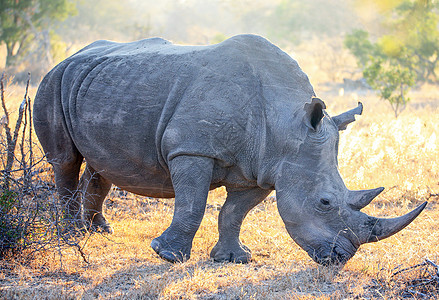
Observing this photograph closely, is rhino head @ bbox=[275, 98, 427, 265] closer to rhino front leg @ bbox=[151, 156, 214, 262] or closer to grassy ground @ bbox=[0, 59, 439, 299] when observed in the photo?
grassy ground @ bbox=[0, 59, 439, 299]

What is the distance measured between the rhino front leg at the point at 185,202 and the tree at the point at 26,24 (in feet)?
47.2

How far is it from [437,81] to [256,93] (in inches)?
729

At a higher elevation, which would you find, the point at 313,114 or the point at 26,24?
the point at 313,114

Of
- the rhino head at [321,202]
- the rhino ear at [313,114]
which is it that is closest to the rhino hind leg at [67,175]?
the rhino head at [321,202]

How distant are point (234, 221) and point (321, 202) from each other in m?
0.99

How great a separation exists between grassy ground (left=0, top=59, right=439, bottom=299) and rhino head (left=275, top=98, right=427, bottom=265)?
217 millimetres

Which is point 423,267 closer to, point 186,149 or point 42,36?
point 186,149

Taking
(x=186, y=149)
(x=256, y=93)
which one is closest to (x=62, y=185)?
(x=186, y=149)

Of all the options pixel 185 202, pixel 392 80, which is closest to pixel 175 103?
pixel 185 202

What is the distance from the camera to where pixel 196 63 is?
4754mm

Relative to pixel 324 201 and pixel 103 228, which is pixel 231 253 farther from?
pixel 103 228

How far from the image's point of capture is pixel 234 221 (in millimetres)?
5055

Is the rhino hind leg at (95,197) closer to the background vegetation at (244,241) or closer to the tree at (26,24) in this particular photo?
the background vegetation at (244,241)

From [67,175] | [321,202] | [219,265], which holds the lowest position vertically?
[219,265]
